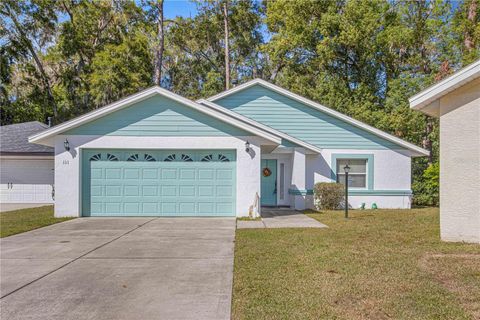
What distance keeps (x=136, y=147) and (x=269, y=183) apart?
6.48 metres

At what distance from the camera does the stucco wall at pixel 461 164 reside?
8047 mm

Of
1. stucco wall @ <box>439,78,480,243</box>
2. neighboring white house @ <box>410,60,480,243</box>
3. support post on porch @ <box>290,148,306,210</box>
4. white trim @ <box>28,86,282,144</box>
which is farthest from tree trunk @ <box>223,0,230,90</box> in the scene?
stucco wall @ <box>439,78,480,243</box>

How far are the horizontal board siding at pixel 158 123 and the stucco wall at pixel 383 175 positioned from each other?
489 centimetres

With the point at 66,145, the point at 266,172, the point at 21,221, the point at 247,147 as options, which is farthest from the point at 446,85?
the point at 21,221

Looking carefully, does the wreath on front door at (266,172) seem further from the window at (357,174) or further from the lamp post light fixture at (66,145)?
the lamp post light fixture at (66,145)

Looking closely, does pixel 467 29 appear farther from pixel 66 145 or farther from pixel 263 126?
pixel 66 145

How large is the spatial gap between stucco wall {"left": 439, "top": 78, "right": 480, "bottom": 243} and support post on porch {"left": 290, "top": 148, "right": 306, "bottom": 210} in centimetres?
724

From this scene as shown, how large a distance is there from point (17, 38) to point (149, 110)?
756 inches

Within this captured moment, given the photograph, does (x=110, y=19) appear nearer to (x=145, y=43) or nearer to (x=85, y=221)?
(x=145, y=43)

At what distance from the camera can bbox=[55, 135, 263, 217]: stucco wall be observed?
1243 cm

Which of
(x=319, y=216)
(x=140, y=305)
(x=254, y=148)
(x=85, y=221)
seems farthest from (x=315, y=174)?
(x=140, y=305)

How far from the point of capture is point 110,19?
2908 cm

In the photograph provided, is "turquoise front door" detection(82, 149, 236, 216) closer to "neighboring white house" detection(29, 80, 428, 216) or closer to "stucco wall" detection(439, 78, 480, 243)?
"neighboring white house" detection(29, 80, 428, 216)

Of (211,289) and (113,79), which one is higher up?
(113,79)
